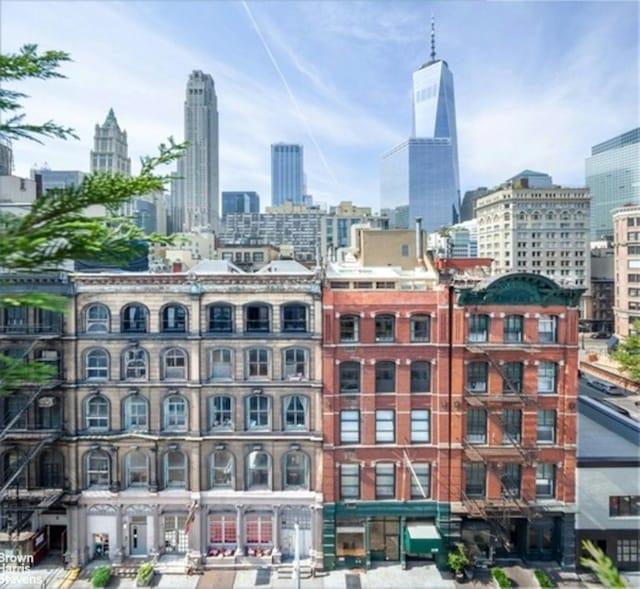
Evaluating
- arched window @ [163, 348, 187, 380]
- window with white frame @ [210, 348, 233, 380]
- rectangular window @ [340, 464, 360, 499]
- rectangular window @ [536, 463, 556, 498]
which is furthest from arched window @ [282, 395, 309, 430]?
rectangular window @ [536, 463, 556, 498]

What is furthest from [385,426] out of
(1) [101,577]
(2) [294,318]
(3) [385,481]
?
(1) [101,577]

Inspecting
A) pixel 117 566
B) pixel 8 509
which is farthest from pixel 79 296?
pixel 117 566

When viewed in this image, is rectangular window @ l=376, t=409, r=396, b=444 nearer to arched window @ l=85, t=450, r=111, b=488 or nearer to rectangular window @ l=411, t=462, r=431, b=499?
rectangular window @ l=411, t=462, r=431, b=499

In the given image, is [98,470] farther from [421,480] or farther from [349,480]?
[421,480]

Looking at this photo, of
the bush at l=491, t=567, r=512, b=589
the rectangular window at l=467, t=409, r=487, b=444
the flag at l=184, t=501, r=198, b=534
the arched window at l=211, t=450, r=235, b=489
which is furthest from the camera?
the arched window at l=211, t=450, r=235, b=489

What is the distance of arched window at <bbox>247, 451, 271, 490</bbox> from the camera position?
23.4 metres

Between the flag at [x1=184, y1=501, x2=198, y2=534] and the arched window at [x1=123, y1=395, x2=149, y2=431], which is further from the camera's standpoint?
the arched window at [x1=123, y1=395, x2=149, y2=431]

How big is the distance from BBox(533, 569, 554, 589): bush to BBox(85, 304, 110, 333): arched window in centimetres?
2426

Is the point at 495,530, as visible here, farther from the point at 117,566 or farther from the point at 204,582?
the point at 117,566

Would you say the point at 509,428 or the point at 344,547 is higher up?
the point at 509,428

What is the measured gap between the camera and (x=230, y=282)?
23.1 metres

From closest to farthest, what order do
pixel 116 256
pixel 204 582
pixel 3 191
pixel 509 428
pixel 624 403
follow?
pixel 116 256, pixel 204 582, pixel 509 428, pixel 3 191, pixel 624 403

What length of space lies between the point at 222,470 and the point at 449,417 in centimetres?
1211

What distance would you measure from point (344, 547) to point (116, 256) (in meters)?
21.3
